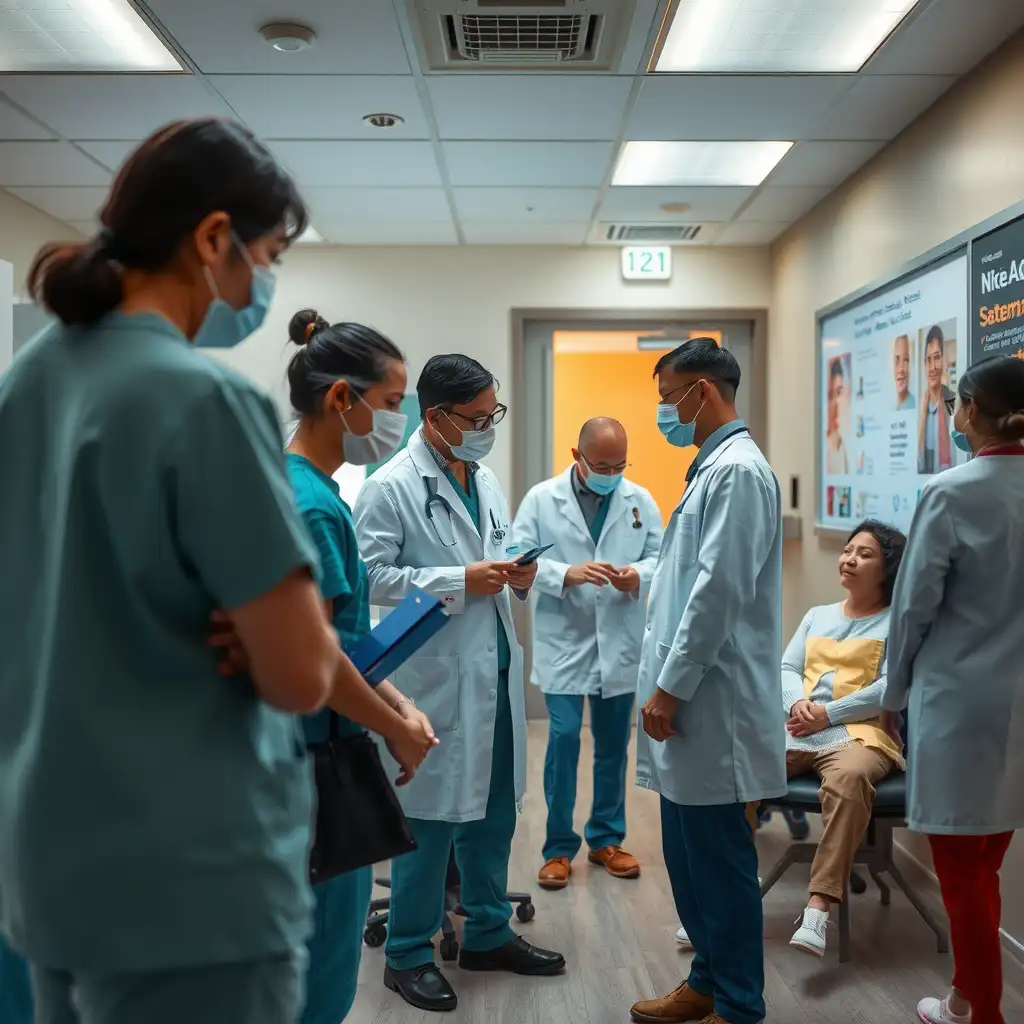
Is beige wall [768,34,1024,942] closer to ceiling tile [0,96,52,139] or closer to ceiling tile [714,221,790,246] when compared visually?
ceiling tile [714,221,790,246]

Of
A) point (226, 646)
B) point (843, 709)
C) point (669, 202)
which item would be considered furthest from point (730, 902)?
point (669, 202)

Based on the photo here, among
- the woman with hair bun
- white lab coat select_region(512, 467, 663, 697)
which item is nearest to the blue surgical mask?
A: the woman with hair bun

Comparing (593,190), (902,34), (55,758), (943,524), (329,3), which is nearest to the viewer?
(55,758)

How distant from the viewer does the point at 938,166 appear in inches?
136

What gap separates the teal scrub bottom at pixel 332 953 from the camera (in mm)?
1565

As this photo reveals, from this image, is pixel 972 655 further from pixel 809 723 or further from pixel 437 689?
pixel 437 689

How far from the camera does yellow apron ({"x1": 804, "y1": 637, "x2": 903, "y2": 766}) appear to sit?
3.01 metres

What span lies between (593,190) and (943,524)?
297 centimetres

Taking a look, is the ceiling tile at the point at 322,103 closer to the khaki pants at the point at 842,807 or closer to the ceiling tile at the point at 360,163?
the ceiling tile at the point at 360,163

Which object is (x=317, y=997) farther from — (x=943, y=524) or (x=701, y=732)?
(x=943, y=524)

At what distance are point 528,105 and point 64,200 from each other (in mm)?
2488

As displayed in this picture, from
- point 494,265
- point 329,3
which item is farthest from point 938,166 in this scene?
point 494,265

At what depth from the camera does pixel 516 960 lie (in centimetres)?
275

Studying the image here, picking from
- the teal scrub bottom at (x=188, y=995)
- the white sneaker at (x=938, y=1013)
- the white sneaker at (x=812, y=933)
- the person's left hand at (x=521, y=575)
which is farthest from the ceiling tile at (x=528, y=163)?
the teal scrub bottom at (x=188, y=995)
